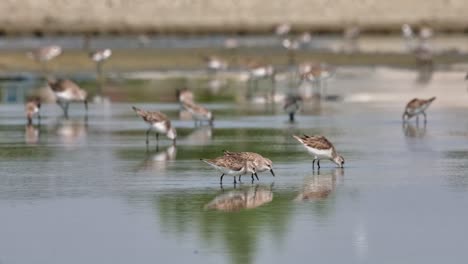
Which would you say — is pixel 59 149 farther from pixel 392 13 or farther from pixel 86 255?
pixel 392 13

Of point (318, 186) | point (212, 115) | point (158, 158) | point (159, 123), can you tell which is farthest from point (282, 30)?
point (318, 186)

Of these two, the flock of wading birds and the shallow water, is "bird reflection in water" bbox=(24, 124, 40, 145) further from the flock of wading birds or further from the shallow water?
the flock of wading birds

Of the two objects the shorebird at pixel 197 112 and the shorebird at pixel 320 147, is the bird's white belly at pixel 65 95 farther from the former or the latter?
the shorebird at pixel 320 147

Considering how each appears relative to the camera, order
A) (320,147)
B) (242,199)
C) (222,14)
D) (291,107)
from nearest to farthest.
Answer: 1. (242,199)
2. (320,147)
3. (291,107)
4. (222,14)

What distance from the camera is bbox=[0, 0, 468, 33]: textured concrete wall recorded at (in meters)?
77.7

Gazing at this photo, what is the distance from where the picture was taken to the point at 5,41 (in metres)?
69.6

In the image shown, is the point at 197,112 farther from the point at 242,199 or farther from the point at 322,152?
the point at 242,199

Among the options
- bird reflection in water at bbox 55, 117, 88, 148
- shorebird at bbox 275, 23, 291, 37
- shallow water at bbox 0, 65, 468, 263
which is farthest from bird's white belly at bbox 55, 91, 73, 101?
shorebird at bbox 275, 23, 291, 37

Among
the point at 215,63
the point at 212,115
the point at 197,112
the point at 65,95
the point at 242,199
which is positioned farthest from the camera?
the point at 215,63

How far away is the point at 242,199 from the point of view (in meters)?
20.3

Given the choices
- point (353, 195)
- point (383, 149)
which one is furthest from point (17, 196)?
point (383, 149)

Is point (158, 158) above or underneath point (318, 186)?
above

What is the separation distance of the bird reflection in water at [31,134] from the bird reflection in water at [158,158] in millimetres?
3006

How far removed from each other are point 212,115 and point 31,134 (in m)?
5.29
